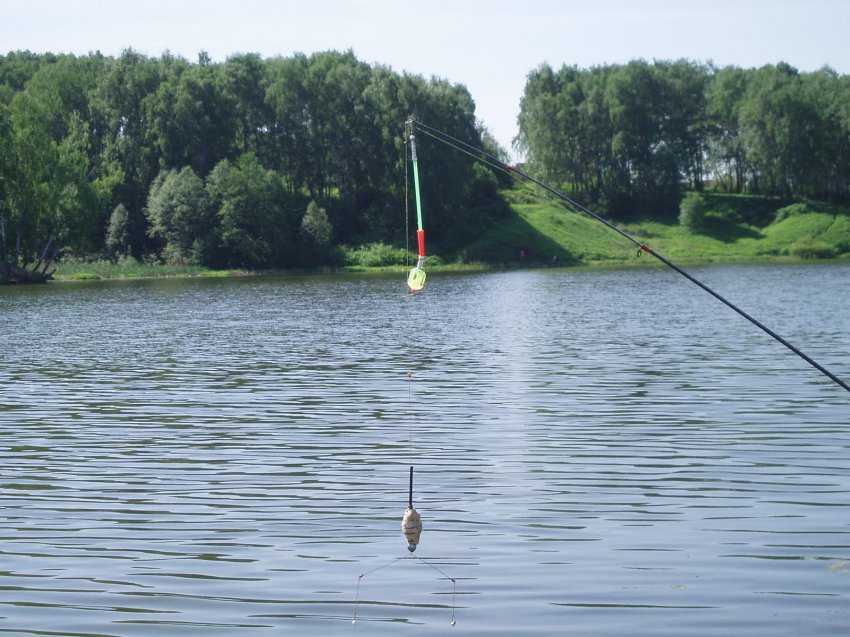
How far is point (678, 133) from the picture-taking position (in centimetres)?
11525

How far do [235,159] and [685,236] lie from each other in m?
42.4

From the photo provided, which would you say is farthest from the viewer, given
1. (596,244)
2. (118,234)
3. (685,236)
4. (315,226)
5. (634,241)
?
(685,236)

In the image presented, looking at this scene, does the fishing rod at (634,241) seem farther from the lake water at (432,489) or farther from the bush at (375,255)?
the bush at (375,255)

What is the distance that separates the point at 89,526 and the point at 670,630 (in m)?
6.19

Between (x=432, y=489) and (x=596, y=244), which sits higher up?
(x=596, y=244)

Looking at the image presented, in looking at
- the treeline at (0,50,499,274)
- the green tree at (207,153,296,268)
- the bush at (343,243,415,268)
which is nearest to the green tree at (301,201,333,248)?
the treeline at (0,50,499,274)

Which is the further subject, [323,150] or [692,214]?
[692,214]

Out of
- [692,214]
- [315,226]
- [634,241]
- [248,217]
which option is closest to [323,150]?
[315,226]

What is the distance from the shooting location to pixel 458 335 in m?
31.3

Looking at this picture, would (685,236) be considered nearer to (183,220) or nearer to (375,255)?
(375,255)

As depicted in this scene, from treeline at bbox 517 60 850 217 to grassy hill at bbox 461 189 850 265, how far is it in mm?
5327

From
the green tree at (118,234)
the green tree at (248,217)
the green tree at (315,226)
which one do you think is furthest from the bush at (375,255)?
the green tree at (118,234)

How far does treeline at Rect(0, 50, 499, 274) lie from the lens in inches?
3179

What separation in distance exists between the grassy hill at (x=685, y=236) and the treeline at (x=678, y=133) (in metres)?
5.33
